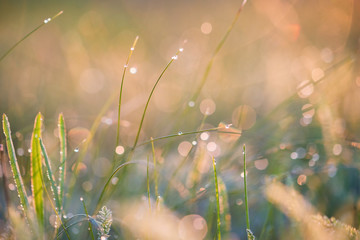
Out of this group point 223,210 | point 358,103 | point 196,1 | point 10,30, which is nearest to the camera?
point 223,210

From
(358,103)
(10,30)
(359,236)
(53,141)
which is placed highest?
(10,30)

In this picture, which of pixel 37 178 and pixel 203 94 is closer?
pixel 37 178

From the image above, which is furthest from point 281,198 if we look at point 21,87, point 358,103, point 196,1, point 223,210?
point 196,1

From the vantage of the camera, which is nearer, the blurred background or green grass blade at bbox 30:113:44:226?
green grass blade at bbox 30:113:44:226

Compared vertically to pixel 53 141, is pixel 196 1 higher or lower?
higher

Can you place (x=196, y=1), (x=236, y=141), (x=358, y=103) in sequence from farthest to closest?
(x=196, y=1) < (x=358, y=103) < (x=236, y=141)

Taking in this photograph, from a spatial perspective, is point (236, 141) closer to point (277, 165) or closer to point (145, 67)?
point (277, 165)

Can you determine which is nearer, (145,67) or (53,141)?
(53,141)

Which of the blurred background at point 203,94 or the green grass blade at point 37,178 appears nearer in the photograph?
the green grass blade at point 37,178
